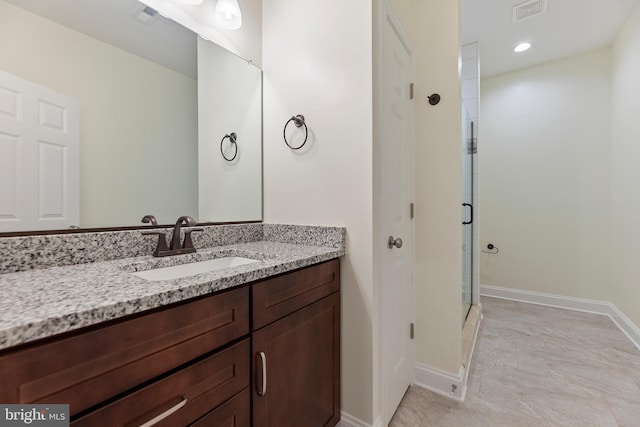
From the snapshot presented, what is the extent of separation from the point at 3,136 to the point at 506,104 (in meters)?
4.16

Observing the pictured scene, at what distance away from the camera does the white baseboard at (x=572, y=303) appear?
92.1 inches

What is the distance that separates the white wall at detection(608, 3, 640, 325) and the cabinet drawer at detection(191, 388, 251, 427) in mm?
3114

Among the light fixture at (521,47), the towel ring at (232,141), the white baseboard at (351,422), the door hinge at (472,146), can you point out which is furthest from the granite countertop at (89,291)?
the light fixture at (521,47)

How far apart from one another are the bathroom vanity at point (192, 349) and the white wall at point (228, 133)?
Answer: 1.24 ft

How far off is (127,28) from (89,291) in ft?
3.61

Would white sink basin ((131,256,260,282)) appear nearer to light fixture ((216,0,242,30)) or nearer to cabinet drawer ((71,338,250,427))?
cabinet drawer ((71,338,250,427))

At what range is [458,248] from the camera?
1.63m

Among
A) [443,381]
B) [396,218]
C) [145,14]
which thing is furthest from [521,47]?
[145,14]

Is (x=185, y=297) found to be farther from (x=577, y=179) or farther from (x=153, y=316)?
(x=577, y=179)

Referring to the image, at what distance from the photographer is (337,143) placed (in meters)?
1.33

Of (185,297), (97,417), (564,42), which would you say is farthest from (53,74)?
(564,42)

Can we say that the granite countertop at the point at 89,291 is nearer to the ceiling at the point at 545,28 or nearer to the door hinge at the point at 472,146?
the door hinge at the point at 472,146

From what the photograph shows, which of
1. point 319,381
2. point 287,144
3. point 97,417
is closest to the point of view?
point 97,417

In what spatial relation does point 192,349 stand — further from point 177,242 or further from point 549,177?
point 549,177
